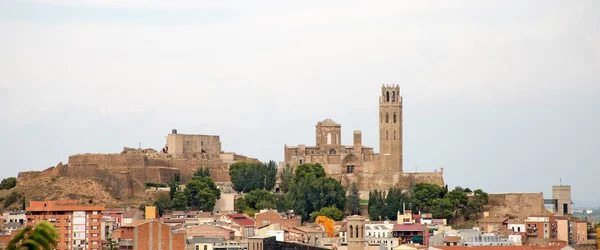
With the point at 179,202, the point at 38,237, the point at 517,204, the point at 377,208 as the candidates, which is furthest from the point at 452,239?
the point at 38,237

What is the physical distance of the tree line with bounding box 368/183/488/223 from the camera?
73.7 meters

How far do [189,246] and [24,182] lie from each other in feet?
92.5

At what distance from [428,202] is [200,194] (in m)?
12.5

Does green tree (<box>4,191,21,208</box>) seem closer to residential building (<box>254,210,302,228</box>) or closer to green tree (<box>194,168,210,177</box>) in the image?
green tree (<box>194,168,210,177</box>)

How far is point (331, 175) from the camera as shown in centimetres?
8206

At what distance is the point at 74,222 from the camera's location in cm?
5428

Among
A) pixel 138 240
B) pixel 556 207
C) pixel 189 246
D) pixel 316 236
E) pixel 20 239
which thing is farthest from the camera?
pixel 556 207

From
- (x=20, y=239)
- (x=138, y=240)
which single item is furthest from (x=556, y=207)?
(x=20, y=239)

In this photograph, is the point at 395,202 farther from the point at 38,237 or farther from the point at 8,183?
the point at 38,237

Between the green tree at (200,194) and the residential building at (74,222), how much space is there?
18612mm

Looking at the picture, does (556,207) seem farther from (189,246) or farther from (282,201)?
(189,246)

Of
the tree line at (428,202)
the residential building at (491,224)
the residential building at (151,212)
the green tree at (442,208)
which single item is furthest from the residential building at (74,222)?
the green tree at (442,208)

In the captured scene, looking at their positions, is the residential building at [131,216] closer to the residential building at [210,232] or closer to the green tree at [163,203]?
the green tree at [163,203]

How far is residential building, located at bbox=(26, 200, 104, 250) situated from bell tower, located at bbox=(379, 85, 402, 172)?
28.8 metres
